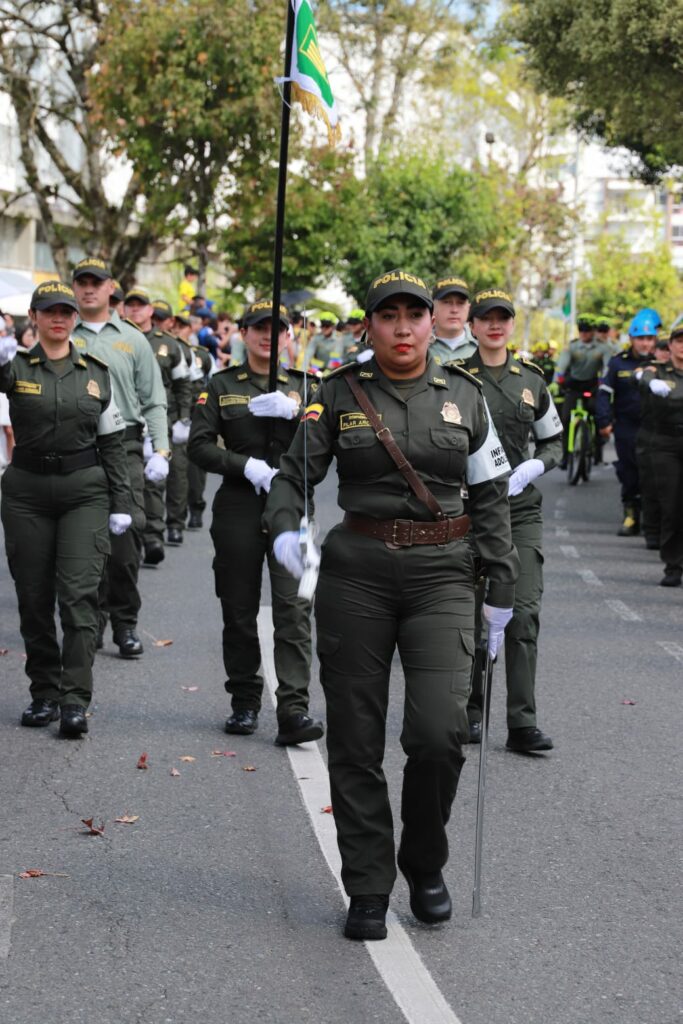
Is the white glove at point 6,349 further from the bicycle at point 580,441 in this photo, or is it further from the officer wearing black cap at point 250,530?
the bicycle at point 580,441

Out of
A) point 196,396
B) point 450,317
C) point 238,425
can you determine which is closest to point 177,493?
point 196,396

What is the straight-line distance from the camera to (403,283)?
17.4ft

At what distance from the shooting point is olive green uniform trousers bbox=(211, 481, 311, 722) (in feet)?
26.3

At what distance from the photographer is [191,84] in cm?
2830

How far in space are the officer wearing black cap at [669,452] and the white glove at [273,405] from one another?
265 inches

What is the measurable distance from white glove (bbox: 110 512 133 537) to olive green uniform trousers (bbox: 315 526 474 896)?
9.77ft

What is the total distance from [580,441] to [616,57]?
5329 millimetres

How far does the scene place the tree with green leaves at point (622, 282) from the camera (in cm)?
9531

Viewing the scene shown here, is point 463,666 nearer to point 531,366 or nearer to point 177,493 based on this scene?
point 531,366

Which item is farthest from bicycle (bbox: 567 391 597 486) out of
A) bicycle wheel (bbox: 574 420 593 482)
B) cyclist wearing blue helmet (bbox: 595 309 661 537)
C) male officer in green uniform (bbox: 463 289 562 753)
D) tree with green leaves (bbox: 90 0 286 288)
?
male officer in green uniform (bbox: 463 289 562 753)

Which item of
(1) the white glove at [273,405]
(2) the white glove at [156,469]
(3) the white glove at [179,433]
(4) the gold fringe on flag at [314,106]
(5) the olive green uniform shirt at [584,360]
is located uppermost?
(4) the gold fringe on flag at [314,106]

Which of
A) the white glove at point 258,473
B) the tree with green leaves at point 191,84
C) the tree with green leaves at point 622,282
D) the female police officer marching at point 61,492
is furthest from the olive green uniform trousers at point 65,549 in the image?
the tree with green leaves at point 622,282

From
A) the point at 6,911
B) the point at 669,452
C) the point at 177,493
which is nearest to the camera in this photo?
the point at 6,911

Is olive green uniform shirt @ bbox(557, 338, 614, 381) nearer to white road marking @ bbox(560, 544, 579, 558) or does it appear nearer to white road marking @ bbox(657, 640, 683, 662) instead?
white road marking @ bbox(560, 544, 579, 558)
